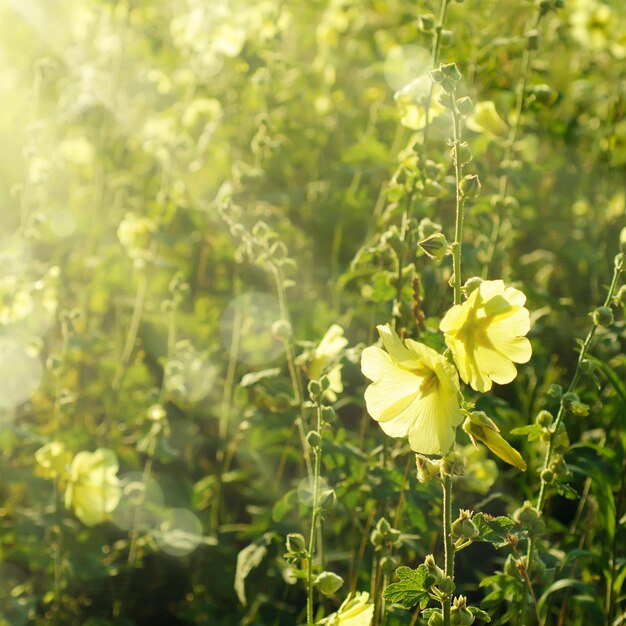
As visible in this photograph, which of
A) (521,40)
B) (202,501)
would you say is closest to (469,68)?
(521,40)

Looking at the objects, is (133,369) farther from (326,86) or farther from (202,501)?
(326,86)

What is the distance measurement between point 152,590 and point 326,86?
2057 millimetres

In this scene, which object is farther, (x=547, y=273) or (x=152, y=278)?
(x=547, y=273)

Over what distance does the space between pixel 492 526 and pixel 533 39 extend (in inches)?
50.7

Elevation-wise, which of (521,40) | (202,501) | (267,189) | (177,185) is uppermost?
(521,40)

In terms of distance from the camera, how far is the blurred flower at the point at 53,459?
80.0 inches

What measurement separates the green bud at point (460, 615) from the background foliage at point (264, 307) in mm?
266

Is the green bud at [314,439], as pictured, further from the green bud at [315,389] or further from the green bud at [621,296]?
the green bud at [621,296]

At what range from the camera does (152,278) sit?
9.06 ft

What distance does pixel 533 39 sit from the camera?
2.02m

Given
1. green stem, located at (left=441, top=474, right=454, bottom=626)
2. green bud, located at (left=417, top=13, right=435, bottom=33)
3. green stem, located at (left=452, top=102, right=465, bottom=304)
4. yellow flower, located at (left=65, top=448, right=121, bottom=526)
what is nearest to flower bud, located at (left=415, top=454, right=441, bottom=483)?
green stem, located at (left=441, top=474, right=454, bottom=626)

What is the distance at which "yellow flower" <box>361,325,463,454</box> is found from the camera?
3.86ft

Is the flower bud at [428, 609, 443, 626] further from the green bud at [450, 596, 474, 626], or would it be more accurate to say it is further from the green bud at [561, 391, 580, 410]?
the green bud at [561, 391, 580, 410]

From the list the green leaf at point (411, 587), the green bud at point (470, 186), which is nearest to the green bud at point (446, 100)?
the green bud at point (470, 186)
